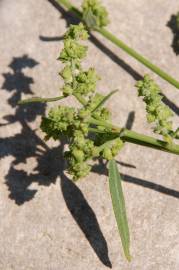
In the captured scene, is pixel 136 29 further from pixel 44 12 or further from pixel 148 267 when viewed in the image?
pixel 148 267

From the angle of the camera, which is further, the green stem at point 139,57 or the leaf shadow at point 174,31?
the leaf shadow at point 174,31

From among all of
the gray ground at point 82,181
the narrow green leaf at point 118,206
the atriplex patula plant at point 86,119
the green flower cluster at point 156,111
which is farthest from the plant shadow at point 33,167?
the green flower cluster at point 156,111

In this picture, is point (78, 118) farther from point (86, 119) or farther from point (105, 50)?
point (105, 50)

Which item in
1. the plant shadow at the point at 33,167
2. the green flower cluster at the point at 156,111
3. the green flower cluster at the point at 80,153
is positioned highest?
the green flower cluster at the point at 156,111

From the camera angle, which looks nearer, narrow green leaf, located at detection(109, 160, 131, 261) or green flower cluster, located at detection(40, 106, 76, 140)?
green flower cluster, located at detection(40, 106, 76, 140)

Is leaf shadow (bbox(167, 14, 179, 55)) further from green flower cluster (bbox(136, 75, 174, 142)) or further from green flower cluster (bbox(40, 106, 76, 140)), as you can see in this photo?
green flower cluster (bbox(40, 106, 76, 140))

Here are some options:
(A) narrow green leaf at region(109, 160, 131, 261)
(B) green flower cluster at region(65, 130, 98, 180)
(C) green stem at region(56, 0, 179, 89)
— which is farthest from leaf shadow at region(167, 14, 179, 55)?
(B) green flower cluster at region(65, 130, 98, 180)

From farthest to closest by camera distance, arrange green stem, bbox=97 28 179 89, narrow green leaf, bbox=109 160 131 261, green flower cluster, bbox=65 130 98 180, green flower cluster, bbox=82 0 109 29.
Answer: green flower cluster, bbox=82 0 109 29, green stem, bbox=97 28 179 89, narrow green leaf, bbox=109 160 131 261, green flower cluster, bbox=65 130 98 180

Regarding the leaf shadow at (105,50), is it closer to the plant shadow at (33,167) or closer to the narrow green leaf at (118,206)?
the plant shadow at (33,167)
